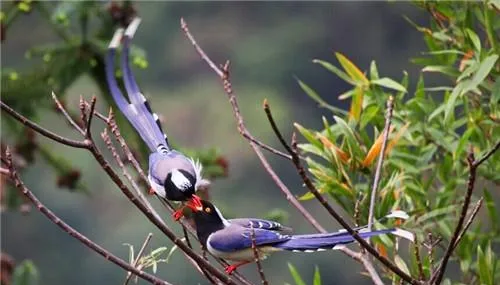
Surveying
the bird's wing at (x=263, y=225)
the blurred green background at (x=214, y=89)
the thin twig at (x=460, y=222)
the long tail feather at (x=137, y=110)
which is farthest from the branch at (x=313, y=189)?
the blurred green background at (x=214, y=89)

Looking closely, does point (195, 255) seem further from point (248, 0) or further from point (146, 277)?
point (248, 0)

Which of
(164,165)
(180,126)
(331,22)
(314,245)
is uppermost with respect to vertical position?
(331,22)

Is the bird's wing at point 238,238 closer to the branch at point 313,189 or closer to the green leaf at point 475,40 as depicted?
the branch at point 313,189

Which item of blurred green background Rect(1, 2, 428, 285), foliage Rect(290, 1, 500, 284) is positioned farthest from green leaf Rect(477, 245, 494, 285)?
blurred green background Rect(1, 2, 428, 285)

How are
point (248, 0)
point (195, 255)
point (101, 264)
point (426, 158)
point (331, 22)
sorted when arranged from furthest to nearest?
point (248, 0) < point (331, 22) < point (101, 264) < point (426, 158) < point (195, 255)

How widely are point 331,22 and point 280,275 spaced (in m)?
2.70

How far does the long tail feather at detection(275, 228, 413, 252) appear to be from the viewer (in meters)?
0.95

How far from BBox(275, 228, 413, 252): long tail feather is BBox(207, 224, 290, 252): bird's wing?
0.06 ft

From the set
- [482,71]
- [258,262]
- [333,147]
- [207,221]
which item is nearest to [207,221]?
[207,221]

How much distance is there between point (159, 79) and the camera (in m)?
7.76

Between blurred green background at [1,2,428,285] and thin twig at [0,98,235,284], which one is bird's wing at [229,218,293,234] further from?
blurred green background at [1,2,428,285]

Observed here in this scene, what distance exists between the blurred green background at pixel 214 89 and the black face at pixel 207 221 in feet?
16.3

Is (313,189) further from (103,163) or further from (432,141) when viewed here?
(432,141)


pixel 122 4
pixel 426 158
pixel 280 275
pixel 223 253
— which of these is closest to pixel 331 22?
pixel 280 275
